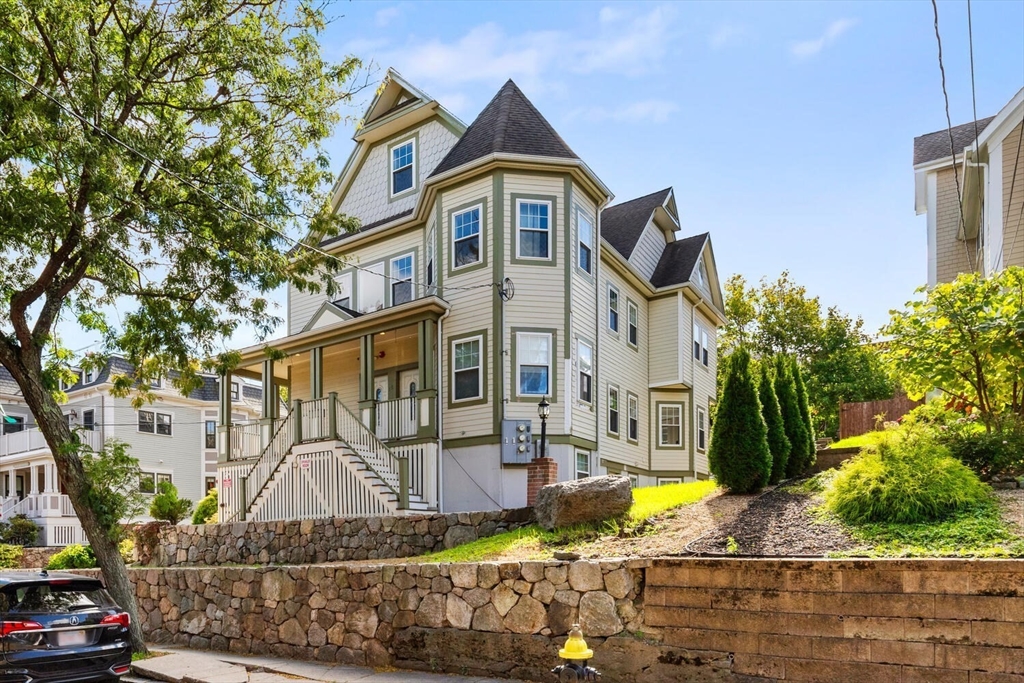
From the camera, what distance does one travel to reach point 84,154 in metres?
11.3

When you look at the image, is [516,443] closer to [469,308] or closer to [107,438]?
[469,308]

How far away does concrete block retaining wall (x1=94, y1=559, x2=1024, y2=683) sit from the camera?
6656mm

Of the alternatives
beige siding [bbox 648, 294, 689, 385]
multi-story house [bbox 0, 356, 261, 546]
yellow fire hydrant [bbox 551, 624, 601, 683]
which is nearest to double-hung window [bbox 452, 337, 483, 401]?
beige siding [bbox 648, 294, 689, 385]

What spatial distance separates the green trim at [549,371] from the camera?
55.4ft

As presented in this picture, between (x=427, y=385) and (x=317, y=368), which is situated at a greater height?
(x=317, y=368)

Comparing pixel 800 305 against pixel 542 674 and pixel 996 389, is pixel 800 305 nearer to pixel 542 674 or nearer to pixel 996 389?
pixel 996 389

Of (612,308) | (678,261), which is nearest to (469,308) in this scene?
(612,308)

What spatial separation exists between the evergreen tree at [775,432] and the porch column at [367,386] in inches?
335

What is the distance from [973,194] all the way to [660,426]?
9.68 meters

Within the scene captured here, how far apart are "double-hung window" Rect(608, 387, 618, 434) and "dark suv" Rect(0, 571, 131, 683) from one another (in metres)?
12.3

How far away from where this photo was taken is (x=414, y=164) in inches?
826

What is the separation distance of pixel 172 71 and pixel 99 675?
909 cm

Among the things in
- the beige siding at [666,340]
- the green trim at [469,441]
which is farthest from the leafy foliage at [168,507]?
the beige siding at [666,340]

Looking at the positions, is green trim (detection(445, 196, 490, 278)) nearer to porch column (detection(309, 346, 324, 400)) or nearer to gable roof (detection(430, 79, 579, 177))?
gable roof (detection(430, 79, 579, 177))
